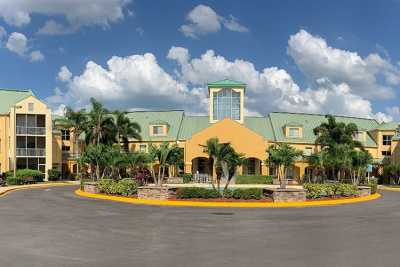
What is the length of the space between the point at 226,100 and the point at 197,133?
7381 mm

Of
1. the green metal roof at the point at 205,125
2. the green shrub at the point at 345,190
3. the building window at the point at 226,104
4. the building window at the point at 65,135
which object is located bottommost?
the green shrub at the point at 345,190

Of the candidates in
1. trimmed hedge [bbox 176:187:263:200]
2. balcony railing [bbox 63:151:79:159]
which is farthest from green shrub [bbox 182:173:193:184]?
trimmed hedge [bbox 176:187:263:200]

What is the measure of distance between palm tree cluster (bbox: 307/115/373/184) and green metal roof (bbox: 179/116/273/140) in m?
8.34

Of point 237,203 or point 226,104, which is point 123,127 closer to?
point 226,104

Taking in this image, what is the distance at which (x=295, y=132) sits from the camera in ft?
201

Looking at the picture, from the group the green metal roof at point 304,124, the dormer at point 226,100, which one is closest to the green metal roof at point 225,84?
the dormer at point 226,100

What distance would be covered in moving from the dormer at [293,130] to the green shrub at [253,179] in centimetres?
1143

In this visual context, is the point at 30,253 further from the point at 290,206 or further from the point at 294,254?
the point at 290,206

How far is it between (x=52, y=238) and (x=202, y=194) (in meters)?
14.9

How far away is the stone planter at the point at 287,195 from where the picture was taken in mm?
27312

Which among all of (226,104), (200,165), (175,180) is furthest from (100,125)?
(226,104)

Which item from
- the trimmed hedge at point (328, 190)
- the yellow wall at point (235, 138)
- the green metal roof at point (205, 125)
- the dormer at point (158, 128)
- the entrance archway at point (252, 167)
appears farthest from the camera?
the dormer at point (158, 128)

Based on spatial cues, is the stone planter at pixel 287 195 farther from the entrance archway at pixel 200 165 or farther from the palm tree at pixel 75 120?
the palm tree at pixel 75 120

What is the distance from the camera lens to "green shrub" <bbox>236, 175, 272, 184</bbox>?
51.6 m
